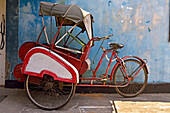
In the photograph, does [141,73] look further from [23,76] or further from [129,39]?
[23,76]

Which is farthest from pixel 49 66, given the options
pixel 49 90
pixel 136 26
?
pixel 136 26

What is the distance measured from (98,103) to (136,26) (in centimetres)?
239

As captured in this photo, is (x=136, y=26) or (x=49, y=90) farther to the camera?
(x=136, y=26)

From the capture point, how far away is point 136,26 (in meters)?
5.39

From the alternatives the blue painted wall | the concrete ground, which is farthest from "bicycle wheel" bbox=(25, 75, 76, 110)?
the blue painted wall

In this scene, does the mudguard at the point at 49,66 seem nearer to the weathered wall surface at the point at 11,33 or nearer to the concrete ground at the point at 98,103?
the concrete ground at the point at 98,103

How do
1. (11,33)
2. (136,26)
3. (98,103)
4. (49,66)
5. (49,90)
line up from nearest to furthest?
(49,66) → (49,90) → (98,103) → (11,33) → (136,26)

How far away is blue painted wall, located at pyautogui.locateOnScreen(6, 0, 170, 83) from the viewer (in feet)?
17.5

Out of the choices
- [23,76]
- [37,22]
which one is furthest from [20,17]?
A: [23,76]

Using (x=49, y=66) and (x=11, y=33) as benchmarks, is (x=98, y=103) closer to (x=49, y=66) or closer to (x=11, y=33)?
(x=49, y=66)

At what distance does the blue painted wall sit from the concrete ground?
75 centimetres

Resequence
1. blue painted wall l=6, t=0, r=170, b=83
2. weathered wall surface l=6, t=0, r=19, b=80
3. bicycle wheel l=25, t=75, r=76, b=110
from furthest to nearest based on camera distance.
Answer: blue painted wall l=6, t=0, r=170, b=83
weathered wall surface l=6, t=0, r=19, b=80
bicycle wheel l=25, t=75, r=76, b=110

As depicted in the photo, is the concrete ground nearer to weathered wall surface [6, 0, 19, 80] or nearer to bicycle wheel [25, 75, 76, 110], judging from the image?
bicycle wheel [25, 75, 76, 110]

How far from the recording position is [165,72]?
5.47 metres
